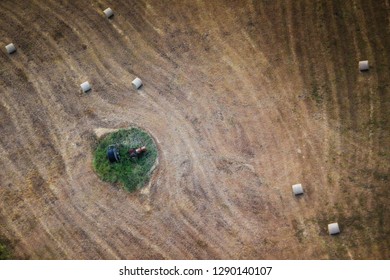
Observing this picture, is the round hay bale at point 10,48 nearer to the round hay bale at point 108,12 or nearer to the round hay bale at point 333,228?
the round hay bale at point 108,12

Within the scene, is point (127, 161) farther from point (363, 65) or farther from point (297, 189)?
point (363, 65)

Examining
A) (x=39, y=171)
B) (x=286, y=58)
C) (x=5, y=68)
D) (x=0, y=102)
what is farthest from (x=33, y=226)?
(x=286, y=58)

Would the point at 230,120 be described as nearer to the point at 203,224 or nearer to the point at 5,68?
the point at 203,224

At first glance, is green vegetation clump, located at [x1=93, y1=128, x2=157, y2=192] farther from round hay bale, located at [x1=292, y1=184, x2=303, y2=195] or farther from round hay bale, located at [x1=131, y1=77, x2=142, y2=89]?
round hay bale, located at [x1=292, y1=184, x2=303, y2=195]

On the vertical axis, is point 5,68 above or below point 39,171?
above

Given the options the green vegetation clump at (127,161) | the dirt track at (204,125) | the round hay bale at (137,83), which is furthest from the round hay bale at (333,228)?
the round hay bale at (137,83)
